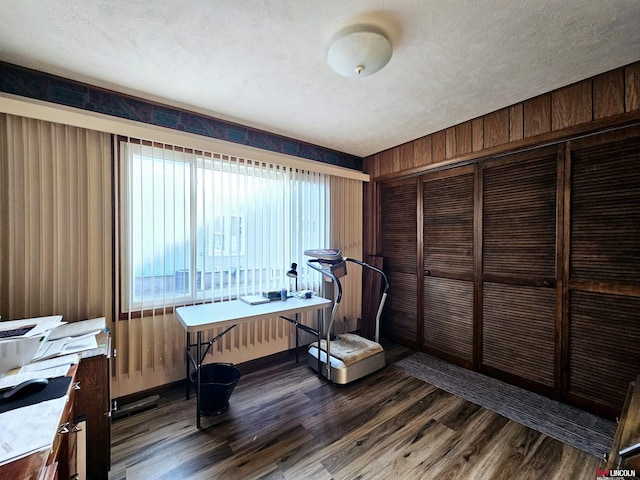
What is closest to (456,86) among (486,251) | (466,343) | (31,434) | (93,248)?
(486,251)

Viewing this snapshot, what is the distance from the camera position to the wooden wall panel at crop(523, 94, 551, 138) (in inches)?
Answer: 86.9

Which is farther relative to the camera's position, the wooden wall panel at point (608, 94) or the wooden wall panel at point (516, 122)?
the wooden wall panel at point (516, 122)

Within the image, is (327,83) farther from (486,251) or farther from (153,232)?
(486,251)

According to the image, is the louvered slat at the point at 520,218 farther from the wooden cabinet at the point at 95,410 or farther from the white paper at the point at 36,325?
the white paper at the point at 36,325

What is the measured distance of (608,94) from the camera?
6.34 feet

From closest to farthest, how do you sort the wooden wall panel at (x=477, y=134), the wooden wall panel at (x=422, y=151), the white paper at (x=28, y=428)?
the white paper at (x=28, y=428) < the wooden wall panel at (x=477, y=134) < the wooden wall panel at (x=422, y=151)

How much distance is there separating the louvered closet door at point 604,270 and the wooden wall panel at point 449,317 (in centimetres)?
81

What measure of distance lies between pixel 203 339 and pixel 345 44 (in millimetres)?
2659

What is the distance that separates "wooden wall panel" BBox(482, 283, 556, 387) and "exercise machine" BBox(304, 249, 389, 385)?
1.12 metres

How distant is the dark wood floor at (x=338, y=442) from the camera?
1592 mm

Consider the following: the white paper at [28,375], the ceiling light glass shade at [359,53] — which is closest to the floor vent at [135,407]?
the white paper at [28,375]

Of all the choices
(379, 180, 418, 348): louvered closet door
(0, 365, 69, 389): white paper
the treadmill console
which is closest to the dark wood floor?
(0, 365, 69, 389): white paper

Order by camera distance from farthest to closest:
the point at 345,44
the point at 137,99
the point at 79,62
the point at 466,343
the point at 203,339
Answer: the point at 466,343, the point at 203,339, the point at 137,99, the point at 79,62, the point at 345,44

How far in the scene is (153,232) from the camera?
2258mm
